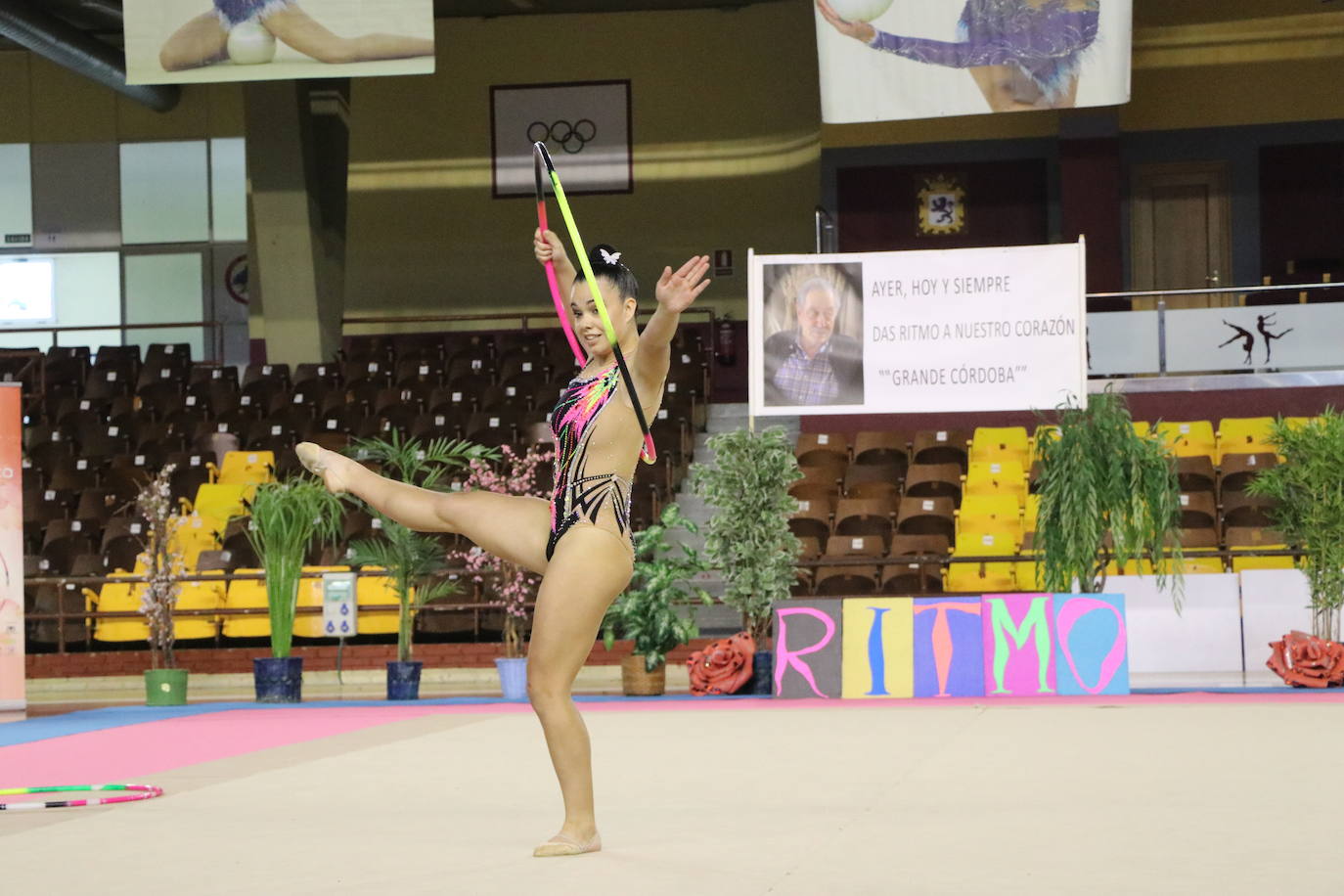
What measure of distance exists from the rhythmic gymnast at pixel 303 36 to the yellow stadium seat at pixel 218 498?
12.8 ft

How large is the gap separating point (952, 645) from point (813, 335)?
8.47ft

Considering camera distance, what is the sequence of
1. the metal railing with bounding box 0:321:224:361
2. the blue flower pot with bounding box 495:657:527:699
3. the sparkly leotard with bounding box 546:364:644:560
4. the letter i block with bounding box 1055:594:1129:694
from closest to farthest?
the sparkly leotard with bounding box 546:364:644:560 → the letter i block with bounding box 1055:594:1129:694 → the blue flower pot with bounding box 495:657:527:699 → the metal railing with bounding box 0:321:224:361

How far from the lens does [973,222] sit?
776 inches

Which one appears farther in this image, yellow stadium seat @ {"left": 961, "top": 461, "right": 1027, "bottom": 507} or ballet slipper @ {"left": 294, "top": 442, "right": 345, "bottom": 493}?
yellow stadium seat @ {"left": 961, "top": 461, "right": 1027, "bottom": 507}

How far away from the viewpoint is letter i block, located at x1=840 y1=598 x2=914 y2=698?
1047 centimetres

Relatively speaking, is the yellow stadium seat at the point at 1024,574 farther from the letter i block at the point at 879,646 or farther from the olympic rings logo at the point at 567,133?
the olympic rings logo at the point at 567,133

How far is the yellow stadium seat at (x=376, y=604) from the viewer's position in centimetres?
1379

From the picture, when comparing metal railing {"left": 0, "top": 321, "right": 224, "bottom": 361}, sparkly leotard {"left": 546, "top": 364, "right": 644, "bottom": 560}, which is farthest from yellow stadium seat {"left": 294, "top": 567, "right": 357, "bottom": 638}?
sparkly leotard {"left": 546, "top": 364, "right": 644, "bottom": 560}

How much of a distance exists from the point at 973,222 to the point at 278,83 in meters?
8.29

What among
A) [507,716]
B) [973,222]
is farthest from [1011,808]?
[973,222]

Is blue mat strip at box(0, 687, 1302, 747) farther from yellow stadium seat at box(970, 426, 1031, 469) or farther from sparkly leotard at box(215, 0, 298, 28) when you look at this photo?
sparkly leotard at box(215, 0, 298, 28)

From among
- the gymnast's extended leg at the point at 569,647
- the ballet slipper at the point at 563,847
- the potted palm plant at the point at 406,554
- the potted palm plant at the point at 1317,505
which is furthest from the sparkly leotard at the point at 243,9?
the ballet slipper at the point at 563,847

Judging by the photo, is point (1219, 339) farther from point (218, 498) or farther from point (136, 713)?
point (136, 713)

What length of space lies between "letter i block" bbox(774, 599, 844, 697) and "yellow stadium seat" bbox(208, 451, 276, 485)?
22.7ft
